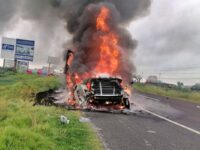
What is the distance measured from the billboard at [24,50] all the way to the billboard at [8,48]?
104cm

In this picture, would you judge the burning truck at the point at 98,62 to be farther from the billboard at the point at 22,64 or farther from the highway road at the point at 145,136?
the billboard at the point at 22,64

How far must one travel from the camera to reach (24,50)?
138 ft

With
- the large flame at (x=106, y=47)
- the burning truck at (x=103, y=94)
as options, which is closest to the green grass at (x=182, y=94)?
the large flame at (x=106, y=47)

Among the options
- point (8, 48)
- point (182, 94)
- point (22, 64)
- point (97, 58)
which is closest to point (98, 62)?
point (97, 58)

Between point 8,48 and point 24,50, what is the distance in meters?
2.61

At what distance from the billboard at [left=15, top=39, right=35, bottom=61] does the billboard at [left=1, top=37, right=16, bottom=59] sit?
1044 millimetres

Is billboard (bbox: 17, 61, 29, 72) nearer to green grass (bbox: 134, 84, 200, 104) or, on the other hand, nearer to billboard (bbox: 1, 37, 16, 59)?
billboard (bbox: 1, 37, 16, 59)

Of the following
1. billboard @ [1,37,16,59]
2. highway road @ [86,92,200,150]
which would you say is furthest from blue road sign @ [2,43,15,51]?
highway road @ [86,92,200,150]

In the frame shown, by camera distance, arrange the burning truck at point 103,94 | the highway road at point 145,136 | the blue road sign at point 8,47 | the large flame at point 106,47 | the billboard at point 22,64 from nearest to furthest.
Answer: the highway road at point 145,136
the burning truck at point 103,94
the large flame at point 106,47
the blue road sign at point 8,47
the billboard at point 22,64

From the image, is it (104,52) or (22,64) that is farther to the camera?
(22,64)

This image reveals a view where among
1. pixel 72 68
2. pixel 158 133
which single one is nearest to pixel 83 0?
pixel 72 68

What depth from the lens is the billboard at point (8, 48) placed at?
141ft

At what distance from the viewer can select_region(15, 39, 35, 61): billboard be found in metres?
41.6

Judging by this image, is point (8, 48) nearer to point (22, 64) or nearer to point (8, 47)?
point (8, 47)
